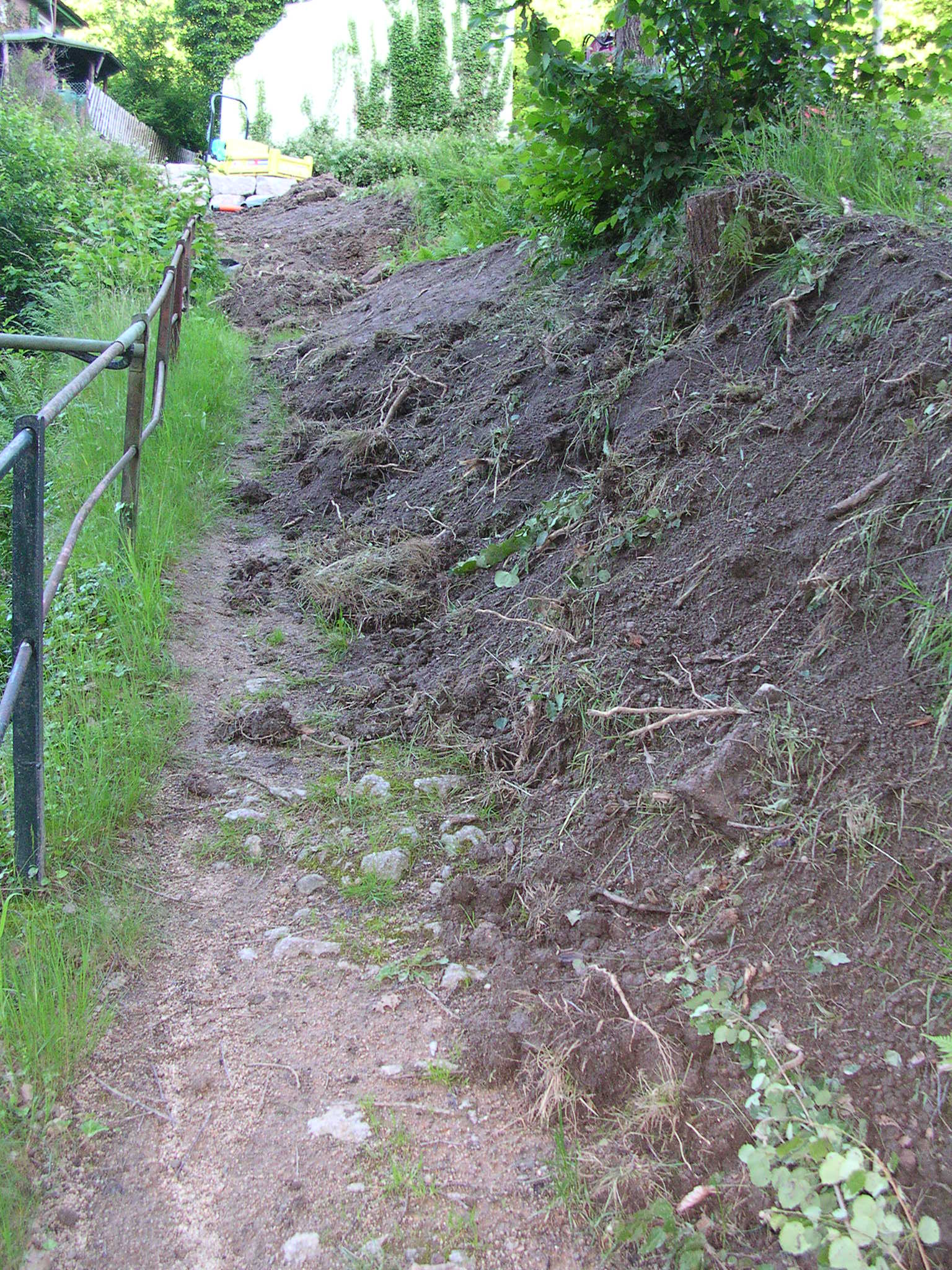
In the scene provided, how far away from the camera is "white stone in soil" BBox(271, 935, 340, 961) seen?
2.54 m

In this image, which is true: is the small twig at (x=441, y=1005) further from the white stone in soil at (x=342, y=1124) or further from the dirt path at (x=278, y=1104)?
the white stone in soil at (x=342, y=1124)

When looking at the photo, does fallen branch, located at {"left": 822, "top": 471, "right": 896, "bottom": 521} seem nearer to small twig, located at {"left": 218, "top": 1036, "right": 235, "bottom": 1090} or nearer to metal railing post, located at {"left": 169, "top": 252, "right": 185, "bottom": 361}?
small twig, located at {"left": 218, "top": 1036, "right": 235, "bottom": 1090}

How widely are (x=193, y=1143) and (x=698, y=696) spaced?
1765mm

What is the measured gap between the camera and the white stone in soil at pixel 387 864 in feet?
9.22

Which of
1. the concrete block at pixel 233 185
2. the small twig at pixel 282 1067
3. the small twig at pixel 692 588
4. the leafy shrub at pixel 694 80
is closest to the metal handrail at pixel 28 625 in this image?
the small twig at pixel 282 1067

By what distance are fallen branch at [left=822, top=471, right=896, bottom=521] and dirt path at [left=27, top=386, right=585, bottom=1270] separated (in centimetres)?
158

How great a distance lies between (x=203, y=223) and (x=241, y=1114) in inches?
441

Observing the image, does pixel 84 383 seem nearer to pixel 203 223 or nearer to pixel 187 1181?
pixel 187 1181

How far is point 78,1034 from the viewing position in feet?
7.11

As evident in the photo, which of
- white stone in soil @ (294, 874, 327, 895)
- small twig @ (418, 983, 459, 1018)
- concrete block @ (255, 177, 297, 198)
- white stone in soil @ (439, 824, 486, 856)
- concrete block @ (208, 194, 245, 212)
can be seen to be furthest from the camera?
concrete block @ (255, 177, 297, 198)

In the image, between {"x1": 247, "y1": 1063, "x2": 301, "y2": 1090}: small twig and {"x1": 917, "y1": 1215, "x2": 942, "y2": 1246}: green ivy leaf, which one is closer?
{"x1": 917, "y1": 1215, "x2": 942, "y2": 1246}: green ivy leaf

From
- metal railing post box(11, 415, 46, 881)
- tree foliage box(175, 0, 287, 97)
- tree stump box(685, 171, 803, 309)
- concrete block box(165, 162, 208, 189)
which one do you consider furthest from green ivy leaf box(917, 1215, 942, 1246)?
tree foliage box(175, 0, 287, 97)

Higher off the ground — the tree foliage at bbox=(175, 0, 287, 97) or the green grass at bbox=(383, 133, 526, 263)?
the tree foliage at bbox=(175, 0, 287, 97)

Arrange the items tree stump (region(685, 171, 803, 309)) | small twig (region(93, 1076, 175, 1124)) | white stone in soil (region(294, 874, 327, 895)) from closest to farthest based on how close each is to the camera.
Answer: small twig (region(93, 1076, 175, 1124)) < white stone in soil (region(294, 874, 327, 895)) < tree stump (region(685, 171, 803, 309))
